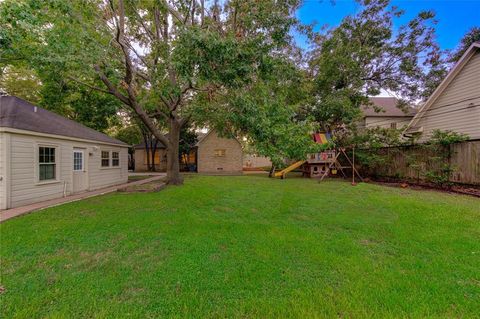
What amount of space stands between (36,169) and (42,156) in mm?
575

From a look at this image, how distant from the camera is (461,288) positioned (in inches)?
97.8

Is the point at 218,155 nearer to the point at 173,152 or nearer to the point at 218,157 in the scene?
the point at 218,157

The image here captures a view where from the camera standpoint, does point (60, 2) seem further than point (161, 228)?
Yes

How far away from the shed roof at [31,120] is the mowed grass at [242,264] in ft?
10.6

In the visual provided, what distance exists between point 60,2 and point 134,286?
6949mm

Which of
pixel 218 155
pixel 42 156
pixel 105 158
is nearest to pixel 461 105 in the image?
pixel 218 155

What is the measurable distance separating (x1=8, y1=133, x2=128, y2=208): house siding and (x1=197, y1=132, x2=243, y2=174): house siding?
33.3ft

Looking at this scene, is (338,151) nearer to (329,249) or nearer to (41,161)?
(329,249)

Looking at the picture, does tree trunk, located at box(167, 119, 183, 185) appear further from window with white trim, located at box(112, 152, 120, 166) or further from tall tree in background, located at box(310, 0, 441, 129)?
tall tree in background, located at box(310, 0, 441, 129)

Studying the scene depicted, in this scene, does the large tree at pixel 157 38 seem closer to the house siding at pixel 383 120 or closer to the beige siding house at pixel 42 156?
the beige siding house at pixel 42 156

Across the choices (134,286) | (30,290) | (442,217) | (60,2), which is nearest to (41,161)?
(60,2)

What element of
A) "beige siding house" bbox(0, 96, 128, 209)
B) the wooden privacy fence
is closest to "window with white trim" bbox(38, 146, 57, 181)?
"beige siding house" bbox(0, 96, 128, 209)

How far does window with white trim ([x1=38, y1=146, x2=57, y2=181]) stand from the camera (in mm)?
7520

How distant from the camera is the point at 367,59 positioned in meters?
14.1
